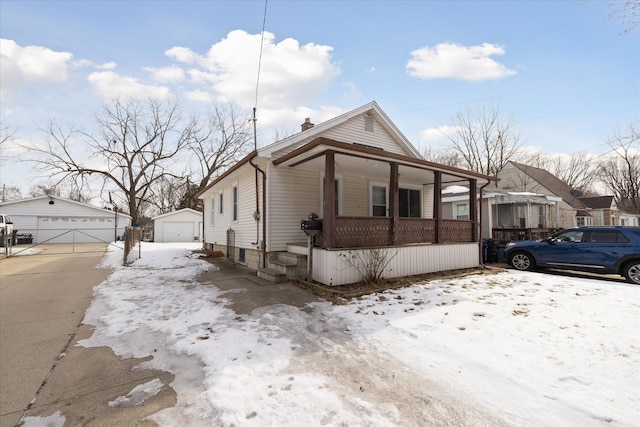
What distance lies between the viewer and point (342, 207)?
997 cm

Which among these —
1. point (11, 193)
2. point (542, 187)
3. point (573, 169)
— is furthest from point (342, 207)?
point (11, 193)

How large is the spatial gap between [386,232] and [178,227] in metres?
24.7

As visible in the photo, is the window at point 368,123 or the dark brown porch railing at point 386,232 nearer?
the dark brown porch railing at point 386,232

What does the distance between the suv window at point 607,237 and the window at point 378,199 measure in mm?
6163

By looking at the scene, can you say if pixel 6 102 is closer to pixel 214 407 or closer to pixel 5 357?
pixel 5 357

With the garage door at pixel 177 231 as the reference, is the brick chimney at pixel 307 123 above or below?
→ above

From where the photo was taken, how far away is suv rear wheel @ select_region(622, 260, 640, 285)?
746 cm

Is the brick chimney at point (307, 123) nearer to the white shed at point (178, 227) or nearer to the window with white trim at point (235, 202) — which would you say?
the window with white trim at point (235, 202)

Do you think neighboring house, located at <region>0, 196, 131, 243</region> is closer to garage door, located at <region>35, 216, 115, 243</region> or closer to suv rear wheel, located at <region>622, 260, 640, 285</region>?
garage door, located at <region>35, 216, 115, 243</region>

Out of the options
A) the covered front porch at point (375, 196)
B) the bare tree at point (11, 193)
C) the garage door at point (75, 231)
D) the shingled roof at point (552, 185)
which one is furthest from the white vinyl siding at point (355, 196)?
the bare tree at point (11, 193)

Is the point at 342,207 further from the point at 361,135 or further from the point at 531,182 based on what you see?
the point at 531,182

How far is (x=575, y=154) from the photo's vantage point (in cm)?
3469

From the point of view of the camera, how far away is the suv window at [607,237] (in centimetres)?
777

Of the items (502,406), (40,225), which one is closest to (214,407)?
(502,406)
